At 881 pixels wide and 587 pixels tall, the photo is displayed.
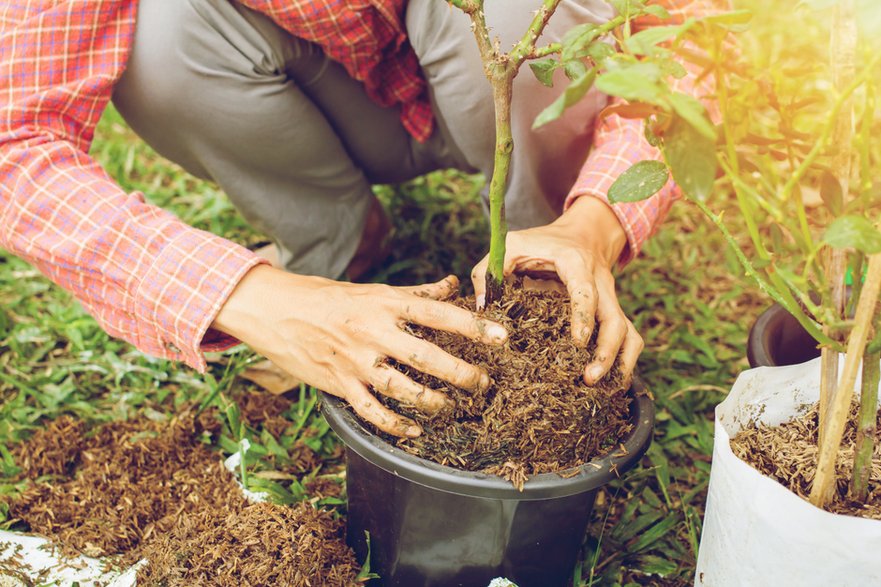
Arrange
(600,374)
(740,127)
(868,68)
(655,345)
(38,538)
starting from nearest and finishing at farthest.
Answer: (868,68)
(740,127)
(600,374)
(38,538)
(655,345)

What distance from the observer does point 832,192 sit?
3.05 feet

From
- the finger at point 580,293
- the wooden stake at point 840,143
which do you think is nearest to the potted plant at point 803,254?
the wooden stake at point 840,143

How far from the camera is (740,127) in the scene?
889 mm

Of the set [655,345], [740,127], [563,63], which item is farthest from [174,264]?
[655,345]

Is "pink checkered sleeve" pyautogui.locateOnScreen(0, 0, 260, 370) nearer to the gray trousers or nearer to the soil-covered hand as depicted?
the gray trousers

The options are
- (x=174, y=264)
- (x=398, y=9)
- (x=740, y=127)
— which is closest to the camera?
(x=740, y=127)

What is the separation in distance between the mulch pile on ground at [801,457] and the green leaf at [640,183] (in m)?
0.39

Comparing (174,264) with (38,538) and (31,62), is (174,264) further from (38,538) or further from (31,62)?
(38,538)

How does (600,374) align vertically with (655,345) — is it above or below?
above

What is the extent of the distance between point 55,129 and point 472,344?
2.51ft

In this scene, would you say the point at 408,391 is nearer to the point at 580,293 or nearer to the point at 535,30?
the point at 580,293

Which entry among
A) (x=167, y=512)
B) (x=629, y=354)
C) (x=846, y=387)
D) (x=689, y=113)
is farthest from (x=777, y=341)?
(x=167, y=512)

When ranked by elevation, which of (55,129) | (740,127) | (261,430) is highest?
(740,127)

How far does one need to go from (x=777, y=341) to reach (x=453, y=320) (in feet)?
2.18
